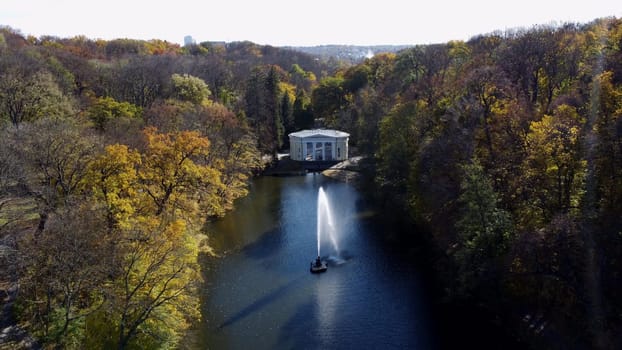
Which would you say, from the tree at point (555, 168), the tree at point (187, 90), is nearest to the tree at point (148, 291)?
the tree at point (555, 168)

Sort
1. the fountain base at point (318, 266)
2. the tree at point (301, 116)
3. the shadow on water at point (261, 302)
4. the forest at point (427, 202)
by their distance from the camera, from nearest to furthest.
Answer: the forest at point (427, 202), the shadow on water at point (261, 302), the fountain base at point (318, 266), the tree at point (301, 116)

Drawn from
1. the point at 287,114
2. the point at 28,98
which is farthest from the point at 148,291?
the point at 287,114

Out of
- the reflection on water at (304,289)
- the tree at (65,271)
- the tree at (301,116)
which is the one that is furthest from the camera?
the tree at (301,116)

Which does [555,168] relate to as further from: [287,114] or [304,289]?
[287,114]

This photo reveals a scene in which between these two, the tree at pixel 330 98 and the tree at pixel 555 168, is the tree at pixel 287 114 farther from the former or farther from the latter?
the tree at pixel 555 168

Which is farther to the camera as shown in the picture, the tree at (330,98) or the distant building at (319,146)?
the tree at (330,98)

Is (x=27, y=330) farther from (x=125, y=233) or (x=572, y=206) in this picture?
(x=572, y=206)
